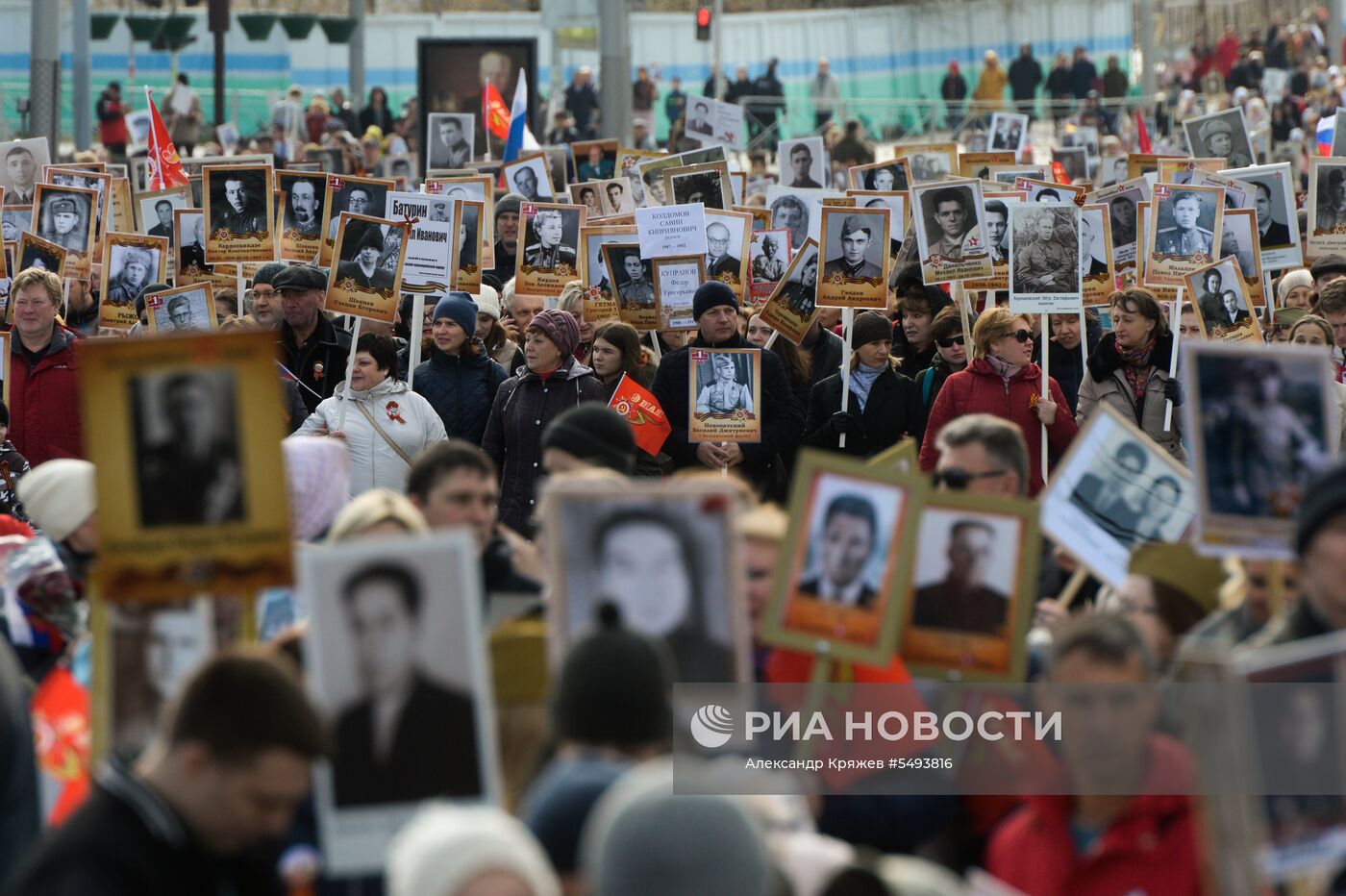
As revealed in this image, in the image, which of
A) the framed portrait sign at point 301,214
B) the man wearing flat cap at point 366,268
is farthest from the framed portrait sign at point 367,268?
the framed portrait sign at point 301,214

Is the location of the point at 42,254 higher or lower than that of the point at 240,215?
lower

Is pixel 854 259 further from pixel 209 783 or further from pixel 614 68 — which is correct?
pixel 614 68

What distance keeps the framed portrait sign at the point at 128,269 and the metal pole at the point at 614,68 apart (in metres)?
10.4

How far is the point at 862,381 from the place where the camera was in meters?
9.76

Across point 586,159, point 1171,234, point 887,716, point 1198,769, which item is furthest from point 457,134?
point 1198,769

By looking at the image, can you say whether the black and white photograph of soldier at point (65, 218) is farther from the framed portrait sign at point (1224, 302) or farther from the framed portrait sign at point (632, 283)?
the framed portrait sign at point (1224, 302)

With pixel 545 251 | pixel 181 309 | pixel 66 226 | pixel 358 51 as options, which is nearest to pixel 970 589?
pixel 181 309

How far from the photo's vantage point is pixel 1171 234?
1093 centimetres

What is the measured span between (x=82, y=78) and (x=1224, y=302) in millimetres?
18067

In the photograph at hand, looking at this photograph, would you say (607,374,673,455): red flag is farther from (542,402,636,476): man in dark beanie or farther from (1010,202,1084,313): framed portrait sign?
(542,402,636,476): man in dark beanie

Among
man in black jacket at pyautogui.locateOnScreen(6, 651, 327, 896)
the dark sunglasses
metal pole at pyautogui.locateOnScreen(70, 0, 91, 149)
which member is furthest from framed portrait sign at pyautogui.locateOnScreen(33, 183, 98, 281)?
metal pole at pyautogui.locateOnScreen(70, 0, 91, 149)

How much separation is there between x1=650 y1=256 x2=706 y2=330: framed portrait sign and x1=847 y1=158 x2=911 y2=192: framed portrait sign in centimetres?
369

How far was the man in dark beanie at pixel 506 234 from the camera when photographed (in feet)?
46.5

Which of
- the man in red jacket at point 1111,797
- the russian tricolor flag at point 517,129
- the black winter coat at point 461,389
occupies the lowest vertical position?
the man in red jacket at point 1111,797
